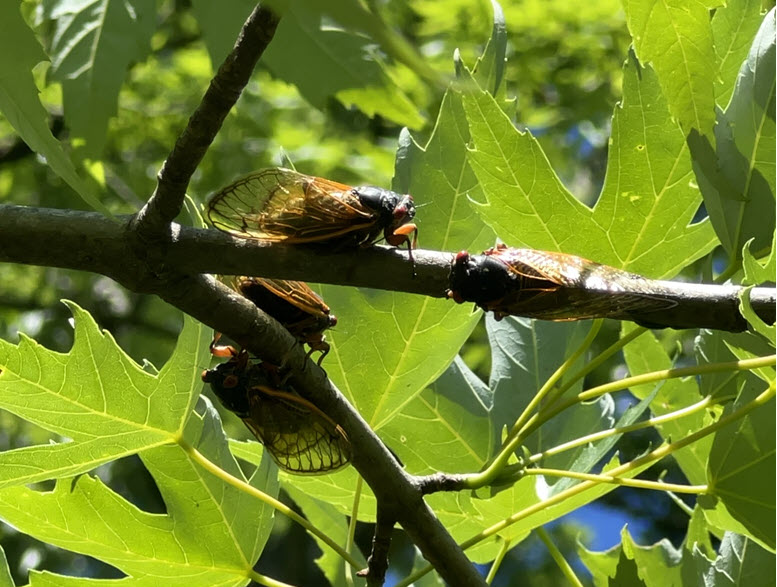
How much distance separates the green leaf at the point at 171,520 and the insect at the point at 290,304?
0.65ft

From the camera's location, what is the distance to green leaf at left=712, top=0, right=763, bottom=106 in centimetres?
99

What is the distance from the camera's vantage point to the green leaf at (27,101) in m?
0.51

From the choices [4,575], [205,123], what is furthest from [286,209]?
[4,575]

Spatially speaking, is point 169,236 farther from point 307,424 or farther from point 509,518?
point 509,518

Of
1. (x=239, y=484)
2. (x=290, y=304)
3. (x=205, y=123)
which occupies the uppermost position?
(x=205, y=123)

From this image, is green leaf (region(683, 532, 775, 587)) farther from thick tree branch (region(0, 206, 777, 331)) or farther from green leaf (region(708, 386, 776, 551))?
thick tree branch (region(0, 206, 777, 331))

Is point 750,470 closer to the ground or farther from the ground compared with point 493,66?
closer to the ground

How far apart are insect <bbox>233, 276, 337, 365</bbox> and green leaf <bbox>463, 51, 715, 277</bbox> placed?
213 mm

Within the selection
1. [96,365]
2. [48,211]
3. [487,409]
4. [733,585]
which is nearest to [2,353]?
[96,365]

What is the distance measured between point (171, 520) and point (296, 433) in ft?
0.72

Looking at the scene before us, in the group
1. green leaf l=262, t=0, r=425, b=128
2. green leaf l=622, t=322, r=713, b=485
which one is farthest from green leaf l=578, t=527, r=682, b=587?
green leaf l=262, t=0, r=425, b=128

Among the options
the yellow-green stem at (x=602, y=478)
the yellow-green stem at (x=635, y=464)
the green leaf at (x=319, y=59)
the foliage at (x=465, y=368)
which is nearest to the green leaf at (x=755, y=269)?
the foliage at (x=465, y=368)

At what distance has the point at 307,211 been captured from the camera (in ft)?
2.53

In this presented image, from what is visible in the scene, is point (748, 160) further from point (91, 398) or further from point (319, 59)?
point (91, 398)
